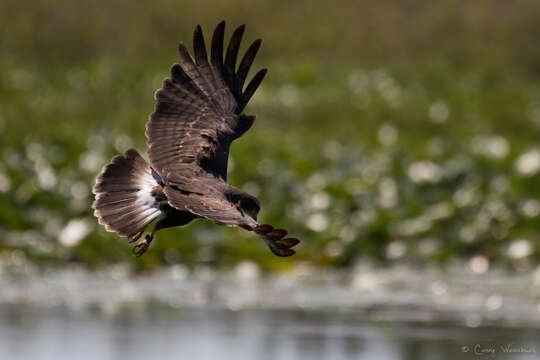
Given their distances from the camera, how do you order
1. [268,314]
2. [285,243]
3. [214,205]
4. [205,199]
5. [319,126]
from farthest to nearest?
1. [319,126]
2. [268,314]
3. [205,199]
4. [214,205]
5. [285,243]

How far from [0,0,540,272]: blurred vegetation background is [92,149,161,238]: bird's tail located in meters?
3.44

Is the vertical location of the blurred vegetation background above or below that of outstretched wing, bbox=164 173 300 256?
above

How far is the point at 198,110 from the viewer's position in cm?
744

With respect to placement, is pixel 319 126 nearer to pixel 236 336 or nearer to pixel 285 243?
pixel 236 336

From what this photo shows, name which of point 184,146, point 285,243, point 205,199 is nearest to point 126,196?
point 184,146

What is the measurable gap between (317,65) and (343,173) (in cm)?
586

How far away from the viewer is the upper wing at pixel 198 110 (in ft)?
24.1

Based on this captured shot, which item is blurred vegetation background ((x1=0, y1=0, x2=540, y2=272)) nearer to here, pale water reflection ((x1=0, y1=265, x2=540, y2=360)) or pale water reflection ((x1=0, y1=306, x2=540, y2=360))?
pale water reflection ((x1=0, y1=265, x2=540, y2=360))

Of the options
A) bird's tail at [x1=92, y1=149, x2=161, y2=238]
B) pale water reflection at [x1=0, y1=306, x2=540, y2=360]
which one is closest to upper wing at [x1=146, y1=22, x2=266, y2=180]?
bird's tail at [x1=92, y1=149, x2=161, y2=238]

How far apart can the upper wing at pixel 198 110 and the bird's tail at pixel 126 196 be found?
0.39 feet

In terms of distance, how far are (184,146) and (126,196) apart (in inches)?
18.2

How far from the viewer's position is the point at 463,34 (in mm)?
21891

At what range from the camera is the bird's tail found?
6879mm

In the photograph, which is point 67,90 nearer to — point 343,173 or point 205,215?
point 343,173
